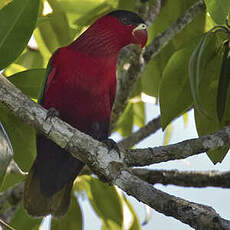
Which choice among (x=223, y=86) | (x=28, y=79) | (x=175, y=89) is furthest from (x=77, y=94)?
(x=223, y=86)

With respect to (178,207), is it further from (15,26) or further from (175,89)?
(15,26)

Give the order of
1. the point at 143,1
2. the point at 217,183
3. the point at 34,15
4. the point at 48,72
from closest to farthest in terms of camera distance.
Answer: the point at 34,15, the point at 48,72, the point at 217,183, the point at 143,1

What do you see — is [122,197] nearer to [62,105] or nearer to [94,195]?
[94,195]

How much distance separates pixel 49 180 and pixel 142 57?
1.01 metres

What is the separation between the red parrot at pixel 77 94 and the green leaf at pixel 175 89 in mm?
Answer: 607

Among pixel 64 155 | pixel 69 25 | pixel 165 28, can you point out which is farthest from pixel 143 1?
pixel 64 155

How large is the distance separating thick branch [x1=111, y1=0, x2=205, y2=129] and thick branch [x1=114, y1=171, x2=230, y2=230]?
151cm

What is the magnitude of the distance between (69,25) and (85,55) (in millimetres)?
413

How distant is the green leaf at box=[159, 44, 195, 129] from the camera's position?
2.74m

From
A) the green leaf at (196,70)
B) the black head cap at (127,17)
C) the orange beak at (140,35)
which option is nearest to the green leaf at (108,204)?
the orange beak at (140,35)

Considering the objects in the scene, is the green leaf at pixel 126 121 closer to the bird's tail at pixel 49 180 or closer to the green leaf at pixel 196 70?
the bird's tail at pixel 49 180

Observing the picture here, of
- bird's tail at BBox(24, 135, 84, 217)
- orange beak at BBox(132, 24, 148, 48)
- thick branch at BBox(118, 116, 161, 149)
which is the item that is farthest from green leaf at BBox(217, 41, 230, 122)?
thick branch at BBox(118, 116, 161, 149)

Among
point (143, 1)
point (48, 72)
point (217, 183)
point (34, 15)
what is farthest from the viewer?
point (143, 1)

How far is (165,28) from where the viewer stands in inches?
152
